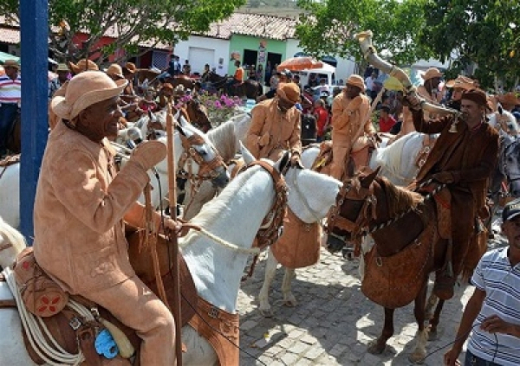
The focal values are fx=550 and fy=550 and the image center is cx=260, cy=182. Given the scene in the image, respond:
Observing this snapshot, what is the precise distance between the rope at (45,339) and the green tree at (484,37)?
1329 cm

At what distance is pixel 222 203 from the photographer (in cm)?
394

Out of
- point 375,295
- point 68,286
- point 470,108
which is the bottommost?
point 375,295

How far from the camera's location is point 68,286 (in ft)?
9.96

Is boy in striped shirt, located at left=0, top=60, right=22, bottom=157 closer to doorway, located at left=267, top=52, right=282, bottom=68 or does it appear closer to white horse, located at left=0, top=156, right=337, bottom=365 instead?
white horse, located at left=0, top=156, right=337, bottom=365

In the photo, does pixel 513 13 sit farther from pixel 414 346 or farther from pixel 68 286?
pixel 68 286

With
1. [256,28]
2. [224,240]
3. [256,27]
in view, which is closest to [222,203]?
[224,240]

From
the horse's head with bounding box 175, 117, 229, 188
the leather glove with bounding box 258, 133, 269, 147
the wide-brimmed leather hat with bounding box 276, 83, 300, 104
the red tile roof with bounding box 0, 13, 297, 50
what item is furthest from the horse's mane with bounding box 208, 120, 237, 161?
the red tile roof with bounding box 0, 13, 297, 50

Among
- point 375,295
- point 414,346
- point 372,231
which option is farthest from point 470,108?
point 414,346

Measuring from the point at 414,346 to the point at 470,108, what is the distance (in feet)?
9.05

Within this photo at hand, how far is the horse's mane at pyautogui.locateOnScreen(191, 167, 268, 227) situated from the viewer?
3.85 metres

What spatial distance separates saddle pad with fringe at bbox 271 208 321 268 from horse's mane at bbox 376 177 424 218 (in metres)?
1.27

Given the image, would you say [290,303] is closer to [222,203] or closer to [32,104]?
[222,203]

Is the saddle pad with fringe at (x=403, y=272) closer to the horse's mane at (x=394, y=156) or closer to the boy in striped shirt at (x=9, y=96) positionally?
the horse's mane at (x=394, y=156)

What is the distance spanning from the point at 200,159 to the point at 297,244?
61.0 inches
